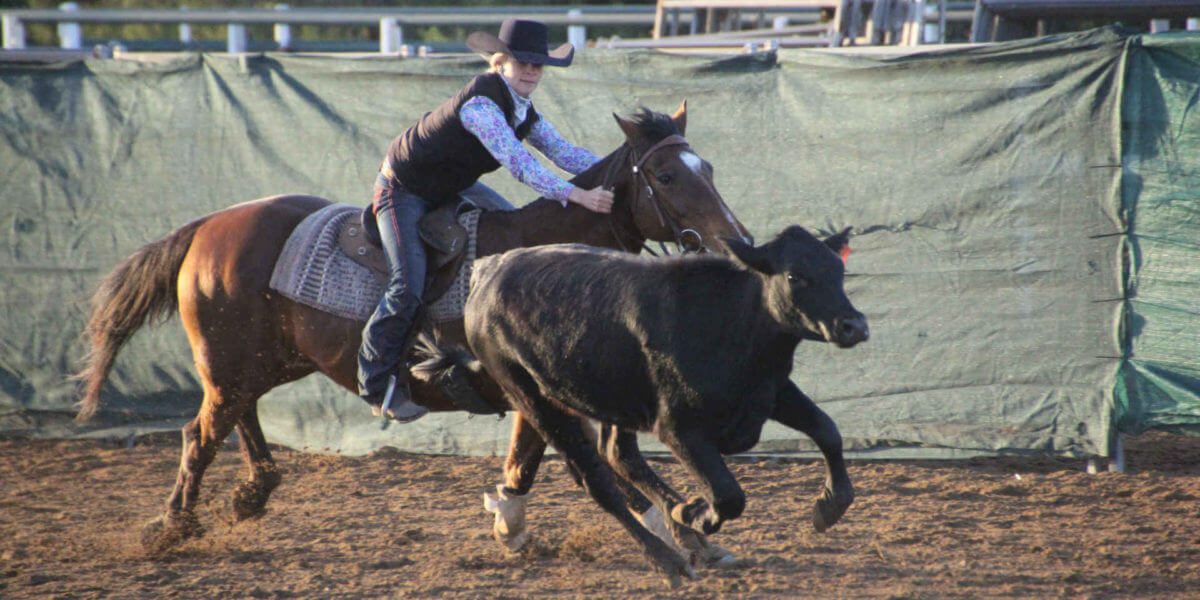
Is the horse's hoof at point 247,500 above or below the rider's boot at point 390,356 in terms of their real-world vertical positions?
below

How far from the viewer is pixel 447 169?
4.83 meters

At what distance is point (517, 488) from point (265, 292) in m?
1.47

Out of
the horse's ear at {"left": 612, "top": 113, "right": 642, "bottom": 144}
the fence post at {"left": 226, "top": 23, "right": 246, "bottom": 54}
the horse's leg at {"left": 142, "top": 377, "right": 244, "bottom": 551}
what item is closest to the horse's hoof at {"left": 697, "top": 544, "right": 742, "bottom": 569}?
the horse's ear at {"left": 612, "top": 113, "right": 642, "bottom": 144}

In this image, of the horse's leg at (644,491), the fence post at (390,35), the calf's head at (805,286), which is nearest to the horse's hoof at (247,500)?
the horse's leg at (644,491)

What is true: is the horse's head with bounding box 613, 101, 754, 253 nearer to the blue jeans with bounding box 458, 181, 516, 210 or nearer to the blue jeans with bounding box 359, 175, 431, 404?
the blue jeans with bounding box 458, 181, 516, 210

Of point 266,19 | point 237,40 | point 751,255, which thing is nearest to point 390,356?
point 751,255

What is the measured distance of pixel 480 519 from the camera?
570cm

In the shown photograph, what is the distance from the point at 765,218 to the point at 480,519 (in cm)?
237

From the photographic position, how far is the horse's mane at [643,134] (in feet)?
15.1

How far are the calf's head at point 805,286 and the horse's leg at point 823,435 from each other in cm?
40

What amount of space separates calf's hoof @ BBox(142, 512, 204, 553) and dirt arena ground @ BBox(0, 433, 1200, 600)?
0.08m

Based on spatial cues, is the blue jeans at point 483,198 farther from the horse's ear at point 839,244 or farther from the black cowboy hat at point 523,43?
the horse's ear at point 839,244

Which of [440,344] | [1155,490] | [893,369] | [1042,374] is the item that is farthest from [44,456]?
[1155,490]

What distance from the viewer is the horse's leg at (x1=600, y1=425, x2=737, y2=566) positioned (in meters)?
4.09
